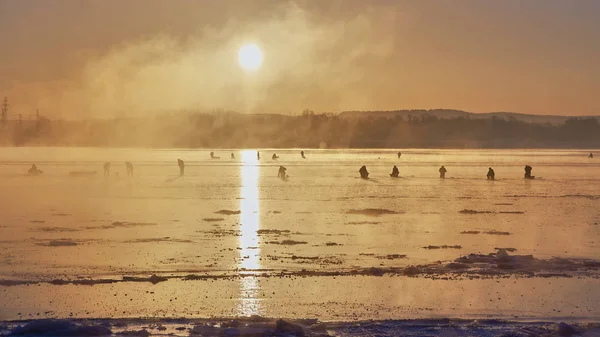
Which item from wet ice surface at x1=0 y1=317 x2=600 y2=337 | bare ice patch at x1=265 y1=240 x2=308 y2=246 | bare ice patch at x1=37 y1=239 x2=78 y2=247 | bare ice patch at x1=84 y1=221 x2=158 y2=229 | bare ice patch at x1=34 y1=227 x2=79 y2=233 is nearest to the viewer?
wet ice surface at x1=0 y1=317 x2=600 y2=337

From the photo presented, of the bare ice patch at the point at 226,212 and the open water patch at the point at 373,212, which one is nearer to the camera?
the bare ice patch at the point at 226,212

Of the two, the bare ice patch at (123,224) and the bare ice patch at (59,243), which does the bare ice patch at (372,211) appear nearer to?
the bare ice patch at (123,224)

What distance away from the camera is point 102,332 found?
1083cm

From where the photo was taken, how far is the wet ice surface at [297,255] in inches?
515

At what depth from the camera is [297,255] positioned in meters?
18.6

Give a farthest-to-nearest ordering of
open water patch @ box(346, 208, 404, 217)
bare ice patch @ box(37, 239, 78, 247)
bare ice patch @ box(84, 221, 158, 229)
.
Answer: open water patch @ box(346, 208, 404, 217), bare ice patch @ box(84, 221, 158, 229), bare ice patch @ box(37, 239, 78, 247)

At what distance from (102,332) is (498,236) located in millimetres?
15204

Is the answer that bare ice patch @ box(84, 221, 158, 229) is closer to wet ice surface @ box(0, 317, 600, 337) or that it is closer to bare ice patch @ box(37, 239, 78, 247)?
bare ice patch @ box(37, 239, 78, 247)

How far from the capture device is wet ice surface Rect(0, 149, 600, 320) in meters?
13.1

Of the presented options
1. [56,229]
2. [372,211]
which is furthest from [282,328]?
[372,211]

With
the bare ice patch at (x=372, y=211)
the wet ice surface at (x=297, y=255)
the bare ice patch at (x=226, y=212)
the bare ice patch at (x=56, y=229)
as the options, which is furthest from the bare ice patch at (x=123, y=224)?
the bare ice patch at (x=372, y=211)

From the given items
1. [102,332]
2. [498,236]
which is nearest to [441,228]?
[498,236]

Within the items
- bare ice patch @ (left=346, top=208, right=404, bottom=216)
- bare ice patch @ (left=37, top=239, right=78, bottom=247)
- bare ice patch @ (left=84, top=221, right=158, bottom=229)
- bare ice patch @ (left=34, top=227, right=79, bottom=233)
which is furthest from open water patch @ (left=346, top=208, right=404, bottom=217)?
bare ice patch @ (left=37, top=239, right=78, bottom=247)

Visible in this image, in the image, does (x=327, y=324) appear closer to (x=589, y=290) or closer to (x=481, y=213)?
(x=589, y=290)
